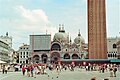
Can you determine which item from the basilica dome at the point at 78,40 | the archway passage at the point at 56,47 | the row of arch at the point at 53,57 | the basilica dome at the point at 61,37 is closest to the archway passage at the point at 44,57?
the row of arch at the point at 53,57

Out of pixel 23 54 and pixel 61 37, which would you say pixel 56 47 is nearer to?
pixel 61 37

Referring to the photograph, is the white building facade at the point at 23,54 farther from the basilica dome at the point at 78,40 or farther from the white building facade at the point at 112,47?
the white building facade at the point at 112,47

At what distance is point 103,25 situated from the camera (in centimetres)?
9431

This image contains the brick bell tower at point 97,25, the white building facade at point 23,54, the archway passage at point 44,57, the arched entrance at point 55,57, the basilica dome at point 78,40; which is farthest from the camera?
the basilica dome at point 78,40

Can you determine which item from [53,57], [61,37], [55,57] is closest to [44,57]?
[53,57]

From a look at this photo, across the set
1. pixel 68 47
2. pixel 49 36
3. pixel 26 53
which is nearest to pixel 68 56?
pixel 68 47


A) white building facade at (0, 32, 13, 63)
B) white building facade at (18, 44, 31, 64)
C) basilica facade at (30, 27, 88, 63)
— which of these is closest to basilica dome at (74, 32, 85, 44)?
basilica facade at (30, 27, 88, 63)

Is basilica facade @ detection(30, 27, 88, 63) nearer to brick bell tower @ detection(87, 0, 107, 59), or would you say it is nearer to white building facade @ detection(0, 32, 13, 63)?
white building facade @ detection(0, 32, 13, 63)

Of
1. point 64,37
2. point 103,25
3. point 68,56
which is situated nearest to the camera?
point 103,25

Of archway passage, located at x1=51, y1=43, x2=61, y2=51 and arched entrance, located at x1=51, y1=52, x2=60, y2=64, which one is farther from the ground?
archway passage, located at x1=51, y1=43, x2=61, y2=51

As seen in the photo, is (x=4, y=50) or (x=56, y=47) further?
(x=56, y=47)

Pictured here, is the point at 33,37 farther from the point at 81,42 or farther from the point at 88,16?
the point at 88,16

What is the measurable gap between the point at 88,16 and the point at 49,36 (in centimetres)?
5322

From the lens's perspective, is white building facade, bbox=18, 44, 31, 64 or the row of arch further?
white building facade, bbox=18, 44, 31, 64
